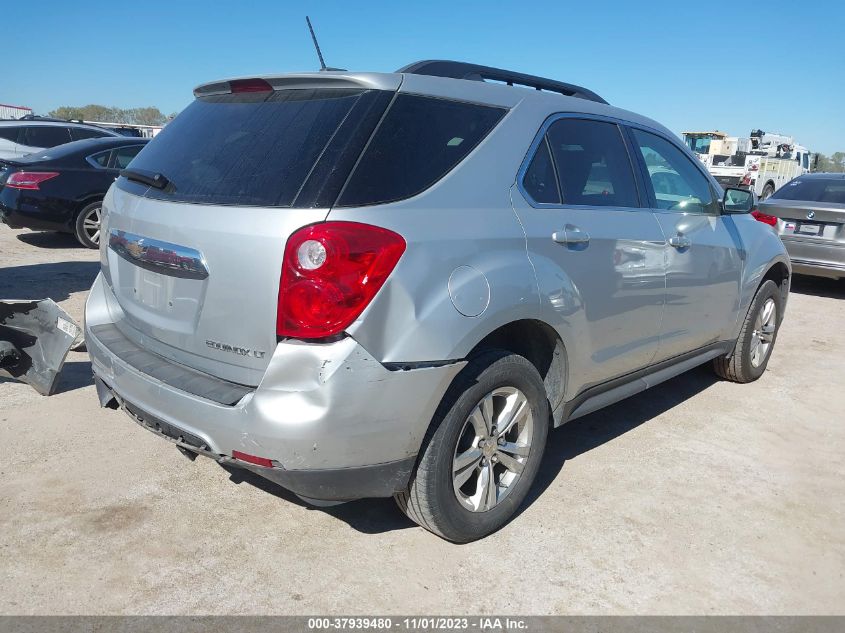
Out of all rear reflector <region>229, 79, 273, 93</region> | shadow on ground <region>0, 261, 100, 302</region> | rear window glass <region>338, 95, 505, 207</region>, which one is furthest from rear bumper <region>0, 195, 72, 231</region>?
rear window glass <region>338, 95, 505, 207</region>

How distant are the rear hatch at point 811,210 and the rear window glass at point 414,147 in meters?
7.31

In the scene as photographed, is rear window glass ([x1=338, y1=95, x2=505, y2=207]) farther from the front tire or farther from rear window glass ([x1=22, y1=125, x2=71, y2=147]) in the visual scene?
rear window glass ([x1=22, y1=125, x2=71, y2=147])

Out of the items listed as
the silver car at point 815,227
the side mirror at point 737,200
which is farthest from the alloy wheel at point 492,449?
the silver car at point 815,227

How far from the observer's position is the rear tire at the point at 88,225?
909cm

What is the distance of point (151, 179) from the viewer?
2.83m

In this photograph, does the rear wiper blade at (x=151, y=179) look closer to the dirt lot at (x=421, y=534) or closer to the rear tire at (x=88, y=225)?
the dirt lot at (x=421, y=534)

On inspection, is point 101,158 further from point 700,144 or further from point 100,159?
point 700,144

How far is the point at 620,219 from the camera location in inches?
136

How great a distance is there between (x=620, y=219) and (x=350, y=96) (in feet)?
5.05

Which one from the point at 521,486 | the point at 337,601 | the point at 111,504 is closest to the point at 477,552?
the point at 521,486

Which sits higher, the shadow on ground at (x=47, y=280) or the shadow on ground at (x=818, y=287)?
the shadow on ground at (x=818, y=287)

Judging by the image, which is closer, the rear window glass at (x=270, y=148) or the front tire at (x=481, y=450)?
the rear window glass at (x=270, y=148)

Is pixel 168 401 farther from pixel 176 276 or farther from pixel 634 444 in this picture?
pixel 634 444

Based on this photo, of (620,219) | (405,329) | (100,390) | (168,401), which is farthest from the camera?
(620,219)
